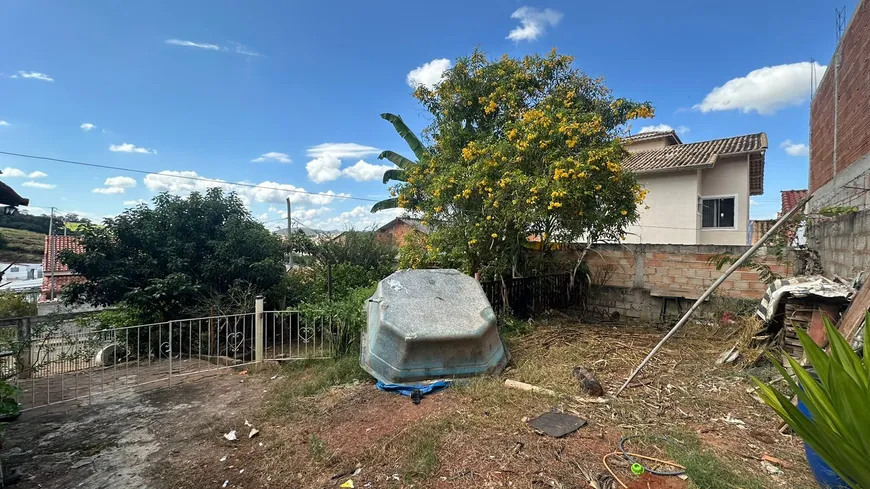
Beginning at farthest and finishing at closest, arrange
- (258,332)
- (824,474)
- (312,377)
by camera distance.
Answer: (258,332) → (312,377) → (824,474)

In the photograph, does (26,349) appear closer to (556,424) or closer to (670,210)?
(556,424)

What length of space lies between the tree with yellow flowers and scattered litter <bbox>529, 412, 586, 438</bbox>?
3.08 metres

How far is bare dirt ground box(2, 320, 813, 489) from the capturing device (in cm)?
289

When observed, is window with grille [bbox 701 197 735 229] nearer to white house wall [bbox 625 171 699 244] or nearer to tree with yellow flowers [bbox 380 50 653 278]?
white house wall [bbox 625 171 699 244]

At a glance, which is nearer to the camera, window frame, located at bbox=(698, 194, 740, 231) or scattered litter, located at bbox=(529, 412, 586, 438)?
scattered litter, located at bbox=(529, 412, 586, 438)

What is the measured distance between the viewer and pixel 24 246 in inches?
922

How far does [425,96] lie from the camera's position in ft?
27.3

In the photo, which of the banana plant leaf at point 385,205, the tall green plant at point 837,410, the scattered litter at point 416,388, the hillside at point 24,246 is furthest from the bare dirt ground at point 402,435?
the hillside at point 24,246

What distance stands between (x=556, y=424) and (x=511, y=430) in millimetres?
426

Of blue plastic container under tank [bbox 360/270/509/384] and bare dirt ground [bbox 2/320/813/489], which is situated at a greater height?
blue plastic container under tank [bbox 360/270/509/384]

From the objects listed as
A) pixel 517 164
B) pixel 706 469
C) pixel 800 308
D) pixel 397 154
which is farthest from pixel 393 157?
pixel 706 469

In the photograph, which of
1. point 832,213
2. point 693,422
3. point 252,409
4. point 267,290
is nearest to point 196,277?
point 267,290

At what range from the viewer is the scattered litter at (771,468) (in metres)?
2.73

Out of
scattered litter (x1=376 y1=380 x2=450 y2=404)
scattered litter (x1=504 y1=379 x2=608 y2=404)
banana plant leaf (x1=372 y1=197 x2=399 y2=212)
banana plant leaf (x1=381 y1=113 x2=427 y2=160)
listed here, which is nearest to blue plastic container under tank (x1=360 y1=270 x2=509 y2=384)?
scattered litter (x1=376 y1=380 x2=450 y2=404)
